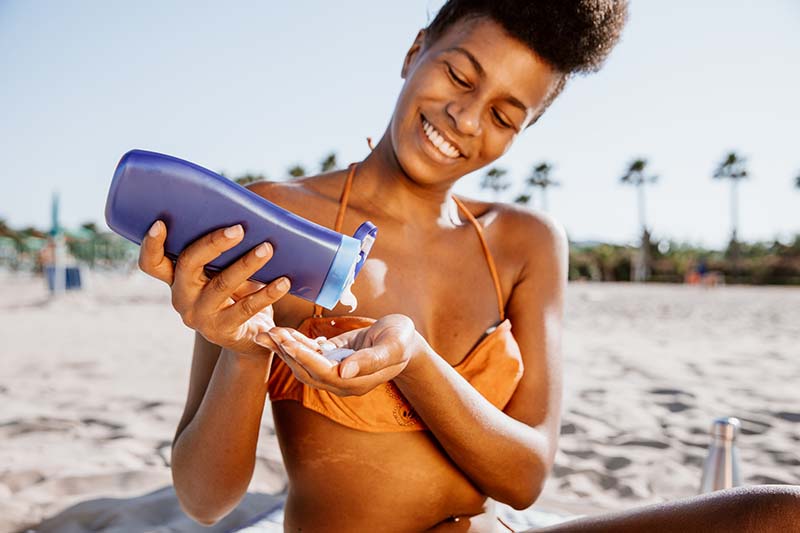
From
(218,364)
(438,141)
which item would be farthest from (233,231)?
(438,141)

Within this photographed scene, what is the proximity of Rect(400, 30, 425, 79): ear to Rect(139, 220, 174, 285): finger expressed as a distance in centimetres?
100

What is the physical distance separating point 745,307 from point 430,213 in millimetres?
13897

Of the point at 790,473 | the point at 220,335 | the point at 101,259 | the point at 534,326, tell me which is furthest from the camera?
the point at 101,259

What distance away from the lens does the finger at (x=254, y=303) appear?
99 centimetres

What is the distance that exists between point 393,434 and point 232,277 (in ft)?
2.07

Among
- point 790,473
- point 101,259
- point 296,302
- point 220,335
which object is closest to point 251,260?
point 220,335

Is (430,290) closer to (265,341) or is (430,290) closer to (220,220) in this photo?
(265,341)

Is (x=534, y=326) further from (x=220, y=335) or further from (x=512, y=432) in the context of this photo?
(x=220, y=335)

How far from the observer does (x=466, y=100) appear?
4.99ft

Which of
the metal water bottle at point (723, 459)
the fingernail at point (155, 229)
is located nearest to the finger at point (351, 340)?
the fingernail at point (155, 229)

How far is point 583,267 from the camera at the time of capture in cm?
3569

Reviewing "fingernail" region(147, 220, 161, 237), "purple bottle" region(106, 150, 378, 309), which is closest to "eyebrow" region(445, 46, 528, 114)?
"purple bottle" region(106, 150, 378, 309)

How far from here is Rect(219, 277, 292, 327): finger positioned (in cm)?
99

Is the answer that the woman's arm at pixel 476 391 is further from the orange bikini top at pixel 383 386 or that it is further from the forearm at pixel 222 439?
the forearm at pixel 222 439
